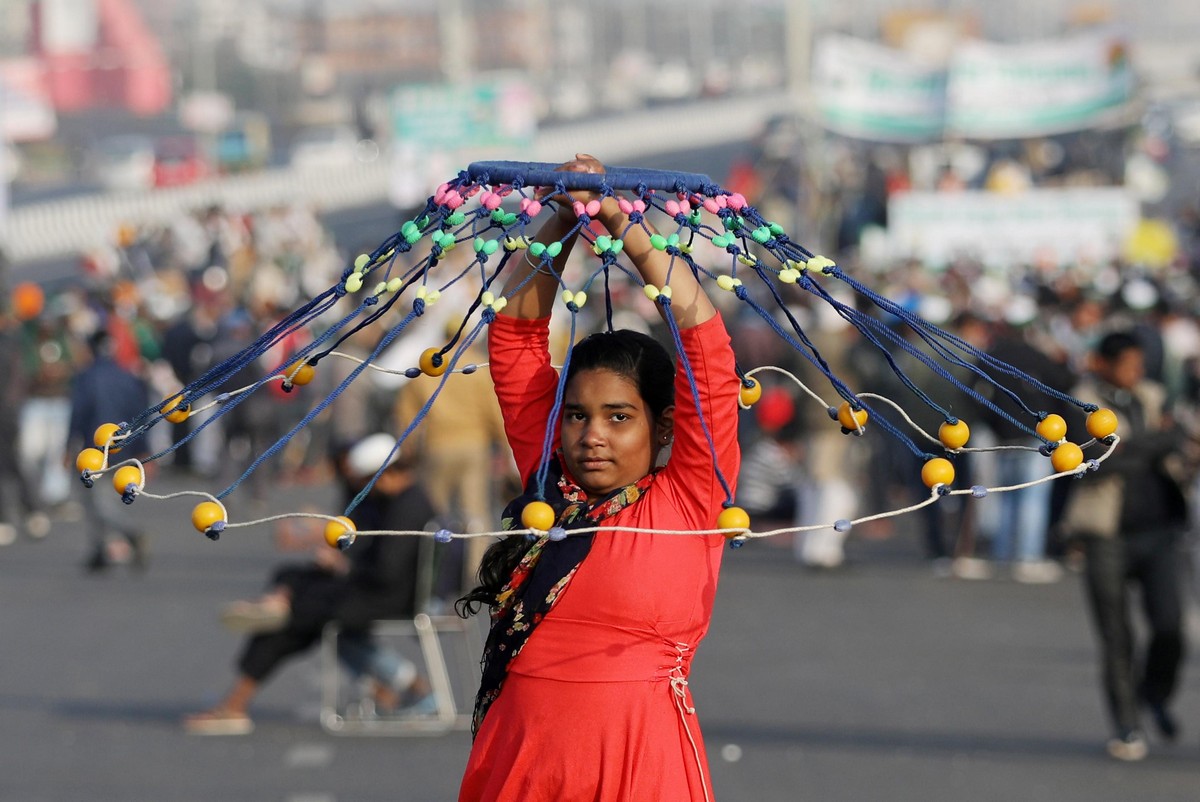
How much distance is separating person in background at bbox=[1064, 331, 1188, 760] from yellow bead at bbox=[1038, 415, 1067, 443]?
454 centimetres

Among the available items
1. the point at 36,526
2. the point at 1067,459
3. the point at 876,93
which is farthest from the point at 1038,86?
the point at 1067,459

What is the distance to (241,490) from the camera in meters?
16.9

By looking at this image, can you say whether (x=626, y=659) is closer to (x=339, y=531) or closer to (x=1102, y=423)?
(x=339, y=531)

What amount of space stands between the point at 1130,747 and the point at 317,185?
47.3 m

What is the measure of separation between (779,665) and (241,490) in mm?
7812

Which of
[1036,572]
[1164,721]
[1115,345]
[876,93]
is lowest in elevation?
[1036,572]

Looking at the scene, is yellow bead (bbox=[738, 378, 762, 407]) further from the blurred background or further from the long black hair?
the blurred background

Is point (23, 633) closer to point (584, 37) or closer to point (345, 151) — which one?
point (345, 151)

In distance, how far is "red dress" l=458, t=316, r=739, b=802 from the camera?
12.2 ft

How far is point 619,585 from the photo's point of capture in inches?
146

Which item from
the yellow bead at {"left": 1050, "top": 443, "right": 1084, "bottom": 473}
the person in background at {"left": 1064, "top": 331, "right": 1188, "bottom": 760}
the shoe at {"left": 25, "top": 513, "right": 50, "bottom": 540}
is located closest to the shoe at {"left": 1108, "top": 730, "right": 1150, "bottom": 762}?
the person in background at {"left": 1064, "top": 331, "right": 1188, "bottom": 760}

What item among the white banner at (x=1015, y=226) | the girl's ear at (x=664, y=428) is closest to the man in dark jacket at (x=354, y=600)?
the girl's ear at (x=664, y=428)

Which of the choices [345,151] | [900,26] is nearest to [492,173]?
[345,151]

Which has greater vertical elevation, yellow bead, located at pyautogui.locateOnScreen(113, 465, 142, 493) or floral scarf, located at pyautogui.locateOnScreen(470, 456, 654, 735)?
yellow bead, located at pyautogui.locateOnScreen(113, 465, 142, 493)
